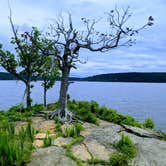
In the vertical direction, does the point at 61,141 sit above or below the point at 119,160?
above

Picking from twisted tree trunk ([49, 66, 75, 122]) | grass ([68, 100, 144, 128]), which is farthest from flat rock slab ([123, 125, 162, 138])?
twisted tree trunk ([49, 66, 75, 122])

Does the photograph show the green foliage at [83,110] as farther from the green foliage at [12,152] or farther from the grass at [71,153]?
the green foliage at [12,152]

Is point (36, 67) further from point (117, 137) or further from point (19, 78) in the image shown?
point (117, 137)

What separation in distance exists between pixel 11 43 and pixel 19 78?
2.79 m

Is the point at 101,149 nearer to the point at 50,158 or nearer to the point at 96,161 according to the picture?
the point at 96,161

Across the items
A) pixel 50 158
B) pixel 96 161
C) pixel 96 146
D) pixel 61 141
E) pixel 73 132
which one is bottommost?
pixel 96 161

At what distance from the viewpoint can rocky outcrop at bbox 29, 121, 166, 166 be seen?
42.7 ft

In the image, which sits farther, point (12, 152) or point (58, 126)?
point (58, 126)

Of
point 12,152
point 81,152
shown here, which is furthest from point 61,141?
point 12,152

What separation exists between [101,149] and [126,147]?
826mm

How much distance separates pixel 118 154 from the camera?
44.4 ft

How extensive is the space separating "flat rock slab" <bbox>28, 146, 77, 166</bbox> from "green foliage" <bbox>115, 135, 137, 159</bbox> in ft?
6.31

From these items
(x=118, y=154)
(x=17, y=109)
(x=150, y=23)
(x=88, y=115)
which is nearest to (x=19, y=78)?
(x=17, y=109)

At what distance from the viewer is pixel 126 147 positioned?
14133 millimetres
